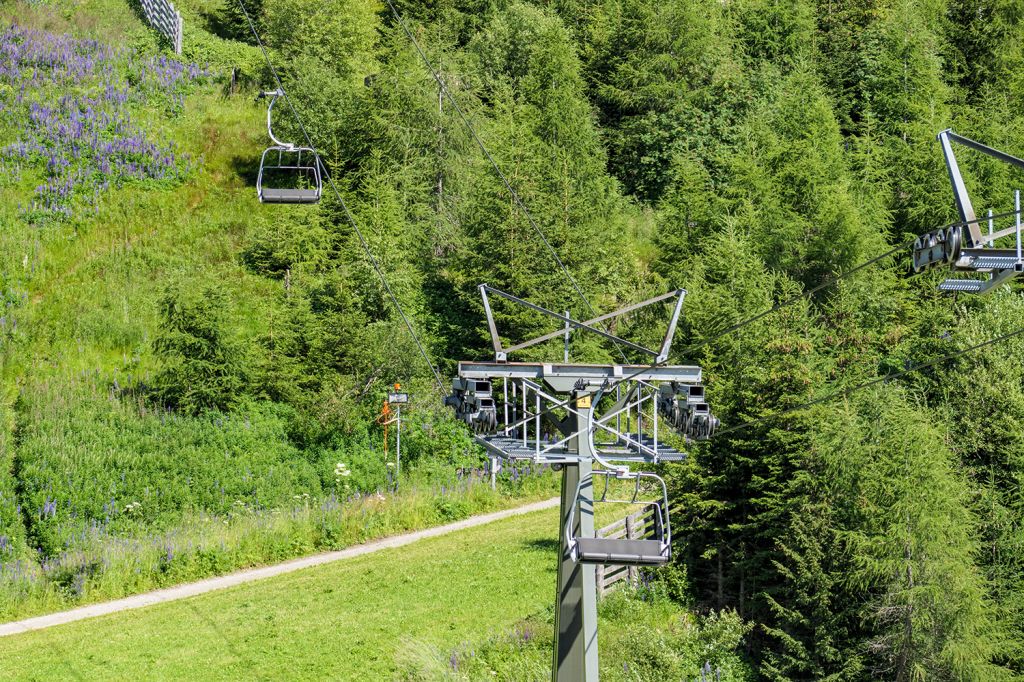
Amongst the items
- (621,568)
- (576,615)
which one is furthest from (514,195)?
(576,615)

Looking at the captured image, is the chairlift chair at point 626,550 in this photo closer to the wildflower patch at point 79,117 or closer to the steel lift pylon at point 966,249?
the steel lift pylon at point 966,249

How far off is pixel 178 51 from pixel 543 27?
15894 mm

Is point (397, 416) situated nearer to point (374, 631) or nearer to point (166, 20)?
point (374, 631)

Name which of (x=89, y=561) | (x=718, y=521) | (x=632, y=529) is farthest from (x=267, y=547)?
(x=718, y=521)

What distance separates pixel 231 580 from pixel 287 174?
23316 millimetres

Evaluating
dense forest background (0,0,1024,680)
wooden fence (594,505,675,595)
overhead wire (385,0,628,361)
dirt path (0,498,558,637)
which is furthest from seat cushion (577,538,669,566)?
dirt path (0,498,558,637)

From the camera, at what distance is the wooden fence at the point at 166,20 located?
47.6m

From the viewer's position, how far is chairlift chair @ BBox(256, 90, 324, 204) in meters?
16.3

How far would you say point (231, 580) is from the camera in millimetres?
22094

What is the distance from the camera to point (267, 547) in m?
23.7

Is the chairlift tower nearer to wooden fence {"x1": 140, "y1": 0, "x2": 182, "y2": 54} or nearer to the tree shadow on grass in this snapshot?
the tree shadow on grass

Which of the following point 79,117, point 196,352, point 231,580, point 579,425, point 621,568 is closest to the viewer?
point 579,425

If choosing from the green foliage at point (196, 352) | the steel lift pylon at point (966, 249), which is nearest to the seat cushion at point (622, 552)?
the steel lift pylon at point (966, 249)

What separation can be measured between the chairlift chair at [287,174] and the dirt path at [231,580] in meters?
7.78
